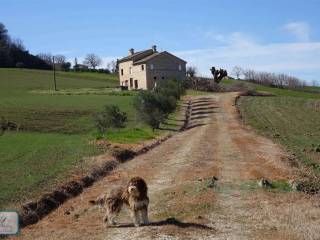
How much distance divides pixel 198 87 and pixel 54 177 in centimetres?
9059

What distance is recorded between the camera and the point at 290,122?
Answer: 58031 mm

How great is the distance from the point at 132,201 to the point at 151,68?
9869cm

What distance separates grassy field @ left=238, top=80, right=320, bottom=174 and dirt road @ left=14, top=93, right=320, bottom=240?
390cm

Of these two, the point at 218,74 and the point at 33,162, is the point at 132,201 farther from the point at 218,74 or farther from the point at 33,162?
the point at 218,74

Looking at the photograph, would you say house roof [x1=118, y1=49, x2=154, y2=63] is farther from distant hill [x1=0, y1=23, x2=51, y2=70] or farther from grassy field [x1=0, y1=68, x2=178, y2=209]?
distant hill [x1=0, y1=23, x2=51, y2=70]

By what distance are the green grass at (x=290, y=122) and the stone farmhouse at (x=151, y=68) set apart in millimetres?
25164

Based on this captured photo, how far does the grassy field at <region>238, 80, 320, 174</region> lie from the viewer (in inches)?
1291

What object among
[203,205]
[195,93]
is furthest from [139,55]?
[203,205]

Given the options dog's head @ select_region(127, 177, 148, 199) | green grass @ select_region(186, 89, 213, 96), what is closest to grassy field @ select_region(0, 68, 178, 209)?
dog's head @ select_region(127, 177, 148, 199)

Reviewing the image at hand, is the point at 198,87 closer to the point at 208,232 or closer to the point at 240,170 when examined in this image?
the point at 240,170

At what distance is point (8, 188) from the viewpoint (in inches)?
751

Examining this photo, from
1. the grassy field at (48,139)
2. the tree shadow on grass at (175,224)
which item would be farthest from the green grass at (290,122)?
the tree shadow on grass at (175,224)

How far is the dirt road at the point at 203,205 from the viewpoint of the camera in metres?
13.4

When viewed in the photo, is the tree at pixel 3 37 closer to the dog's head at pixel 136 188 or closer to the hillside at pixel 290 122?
the hillside at pixel 290 122
